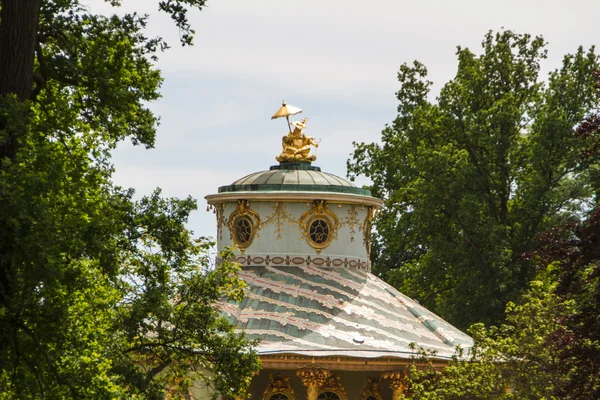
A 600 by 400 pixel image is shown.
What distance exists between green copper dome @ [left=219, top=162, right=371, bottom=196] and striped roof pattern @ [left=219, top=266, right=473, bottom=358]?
237cm

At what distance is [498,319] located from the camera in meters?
46.5

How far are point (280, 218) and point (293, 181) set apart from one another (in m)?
1.21

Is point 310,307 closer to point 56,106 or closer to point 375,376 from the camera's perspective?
point 375,376

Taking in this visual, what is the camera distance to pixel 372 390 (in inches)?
1463

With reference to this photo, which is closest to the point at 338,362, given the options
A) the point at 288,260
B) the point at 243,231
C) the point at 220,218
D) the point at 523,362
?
the point at 288,260

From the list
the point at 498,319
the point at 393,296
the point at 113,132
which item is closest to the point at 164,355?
the point at 113,132

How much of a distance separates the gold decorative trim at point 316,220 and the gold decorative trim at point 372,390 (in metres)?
4.65

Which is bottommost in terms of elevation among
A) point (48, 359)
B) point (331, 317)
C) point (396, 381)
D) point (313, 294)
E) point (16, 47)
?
point (48, 359)

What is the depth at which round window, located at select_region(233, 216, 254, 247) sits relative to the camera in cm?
4006

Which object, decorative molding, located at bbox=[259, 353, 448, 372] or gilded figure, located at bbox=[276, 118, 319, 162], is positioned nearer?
decorative molding, located at bbox=[259, 353, 448, 372]

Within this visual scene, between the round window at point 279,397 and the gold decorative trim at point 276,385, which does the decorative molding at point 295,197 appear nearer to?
the gold decorative trim at point 276,385

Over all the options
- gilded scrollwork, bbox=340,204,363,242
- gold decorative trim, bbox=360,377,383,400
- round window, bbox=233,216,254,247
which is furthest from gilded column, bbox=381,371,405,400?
round window, bbox=233,216,254,247

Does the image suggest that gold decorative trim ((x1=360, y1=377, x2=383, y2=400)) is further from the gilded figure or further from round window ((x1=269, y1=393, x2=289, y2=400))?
the gilded figure

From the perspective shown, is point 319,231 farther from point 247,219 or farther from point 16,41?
point 16,41
